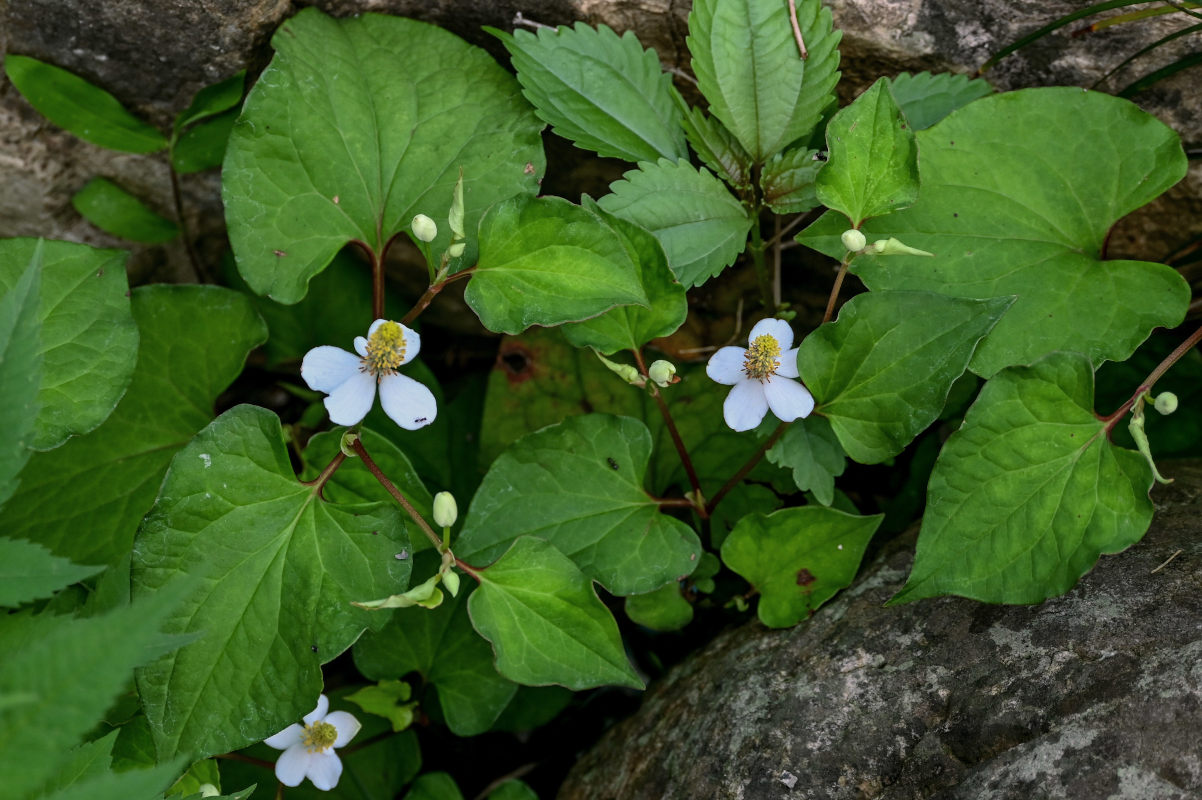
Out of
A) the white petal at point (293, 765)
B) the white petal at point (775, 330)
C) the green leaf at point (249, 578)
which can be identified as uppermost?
the white petal at point (775, 330)

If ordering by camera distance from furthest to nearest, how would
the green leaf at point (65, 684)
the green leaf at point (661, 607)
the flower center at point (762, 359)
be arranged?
the green leaf at point (661, 607), the flower center at point (762, 359), the green leaf at point (65, 684)

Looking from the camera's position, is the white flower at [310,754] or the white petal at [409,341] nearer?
the white petal at [409,341]

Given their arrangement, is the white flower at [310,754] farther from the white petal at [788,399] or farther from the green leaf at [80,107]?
the green leaf at [80,107]

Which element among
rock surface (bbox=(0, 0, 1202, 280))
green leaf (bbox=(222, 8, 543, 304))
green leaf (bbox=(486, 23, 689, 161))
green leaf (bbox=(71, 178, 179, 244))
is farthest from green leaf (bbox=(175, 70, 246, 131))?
green leaf (bbox=(486, 23, 689, 161))

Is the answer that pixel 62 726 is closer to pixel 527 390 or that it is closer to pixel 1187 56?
pixel 527 390

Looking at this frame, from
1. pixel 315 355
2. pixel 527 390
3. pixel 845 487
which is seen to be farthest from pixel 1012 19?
pixel 315 355

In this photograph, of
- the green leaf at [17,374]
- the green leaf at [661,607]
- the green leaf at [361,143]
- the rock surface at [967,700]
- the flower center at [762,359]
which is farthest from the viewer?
the green leaf at [661,607]

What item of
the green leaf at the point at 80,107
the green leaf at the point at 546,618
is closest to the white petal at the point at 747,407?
the green leaf at the point at 546,618

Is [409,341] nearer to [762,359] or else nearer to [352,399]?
[352,399]

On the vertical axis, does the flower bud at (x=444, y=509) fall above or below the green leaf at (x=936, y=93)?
below
